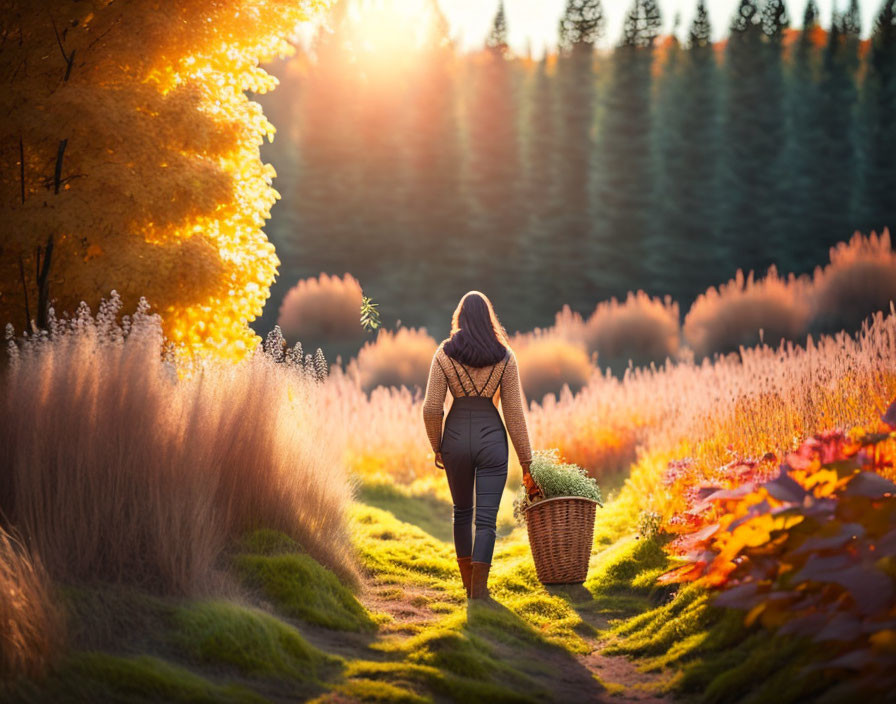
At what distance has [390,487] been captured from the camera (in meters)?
10.5

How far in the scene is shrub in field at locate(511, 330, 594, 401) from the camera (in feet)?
50.2

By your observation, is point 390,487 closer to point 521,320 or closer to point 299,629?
point 299,629

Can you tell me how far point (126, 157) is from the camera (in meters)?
6.78

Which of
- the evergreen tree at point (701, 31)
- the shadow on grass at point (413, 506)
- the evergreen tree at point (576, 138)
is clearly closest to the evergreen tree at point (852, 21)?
the evergreen tree at point (701, 31)

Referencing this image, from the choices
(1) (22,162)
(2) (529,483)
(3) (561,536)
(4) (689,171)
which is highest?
(4) (689,171)

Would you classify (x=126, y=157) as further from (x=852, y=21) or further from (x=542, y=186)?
(x=852, y=21)

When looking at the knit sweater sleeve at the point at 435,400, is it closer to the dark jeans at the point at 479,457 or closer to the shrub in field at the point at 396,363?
the dark jeans at the point at 479,457

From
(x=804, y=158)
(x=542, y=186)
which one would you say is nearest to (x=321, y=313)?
(x=542, y=186)

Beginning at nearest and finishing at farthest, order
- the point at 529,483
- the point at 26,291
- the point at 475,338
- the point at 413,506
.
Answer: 1. the point at 475,338
2. the point at 529,483
3. the point at 26,291
4. the point at 413,506

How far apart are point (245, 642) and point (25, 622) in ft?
3.33

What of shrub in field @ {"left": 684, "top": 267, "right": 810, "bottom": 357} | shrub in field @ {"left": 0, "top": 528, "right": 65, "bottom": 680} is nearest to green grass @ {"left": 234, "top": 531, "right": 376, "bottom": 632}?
shrub in field @ {"left": 0, "top": 528, "right": 65, "bottom": 680}

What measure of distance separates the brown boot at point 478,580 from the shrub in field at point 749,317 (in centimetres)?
1187

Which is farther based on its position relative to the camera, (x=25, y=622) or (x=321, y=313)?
(x=321, y=313)

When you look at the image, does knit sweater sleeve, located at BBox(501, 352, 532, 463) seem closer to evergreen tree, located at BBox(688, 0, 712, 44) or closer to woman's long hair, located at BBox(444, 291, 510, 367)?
woman's long hair, located at BBox(444, 291, 510, 367)
